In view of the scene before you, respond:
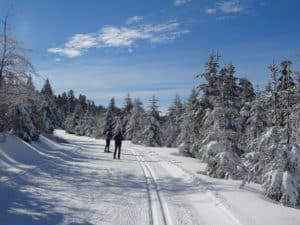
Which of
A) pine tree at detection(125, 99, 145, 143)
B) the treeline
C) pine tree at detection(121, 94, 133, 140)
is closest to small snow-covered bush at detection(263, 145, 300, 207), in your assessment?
the treeline

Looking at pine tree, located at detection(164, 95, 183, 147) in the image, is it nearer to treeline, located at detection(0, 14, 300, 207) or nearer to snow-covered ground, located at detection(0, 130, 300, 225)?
treeline, located at detection(0, 14, 300, 207)

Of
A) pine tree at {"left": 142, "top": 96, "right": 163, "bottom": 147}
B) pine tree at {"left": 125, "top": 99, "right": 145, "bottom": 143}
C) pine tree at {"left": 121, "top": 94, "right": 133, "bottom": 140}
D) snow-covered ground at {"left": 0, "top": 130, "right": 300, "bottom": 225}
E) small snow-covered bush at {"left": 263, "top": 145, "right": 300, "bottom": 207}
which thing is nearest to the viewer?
snow-covered ground at {"left": 0, "top": 130, "right": 300, "bottom": 225}

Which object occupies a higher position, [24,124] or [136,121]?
[136,121]

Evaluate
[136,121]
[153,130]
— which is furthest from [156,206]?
[136,121]

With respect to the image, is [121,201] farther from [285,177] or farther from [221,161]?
[221,161]

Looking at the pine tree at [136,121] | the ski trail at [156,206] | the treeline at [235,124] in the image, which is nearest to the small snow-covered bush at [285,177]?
the treeline at [235,124]

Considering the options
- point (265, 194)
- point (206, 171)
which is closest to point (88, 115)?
point (206, 171)

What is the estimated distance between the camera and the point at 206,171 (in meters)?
19.2

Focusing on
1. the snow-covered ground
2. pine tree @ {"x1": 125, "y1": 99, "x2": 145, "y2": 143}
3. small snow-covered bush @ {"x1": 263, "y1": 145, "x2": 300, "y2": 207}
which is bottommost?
the snow-covered ground

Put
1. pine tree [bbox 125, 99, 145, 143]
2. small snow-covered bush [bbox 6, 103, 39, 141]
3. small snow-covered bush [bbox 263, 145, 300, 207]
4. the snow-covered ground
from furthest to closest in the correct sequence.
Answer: pine tree [bbox 125, 99, 145, 143] → small snow-covered bush [bbox 6, 103, 39, 141] → small snow-covered bush [bbox 263, 145, 300, 207] → the snow-covered ground

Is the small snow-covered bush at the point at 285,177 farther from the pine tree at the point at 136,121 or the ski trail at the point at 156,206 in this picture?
the pine tree at the point at 136,121

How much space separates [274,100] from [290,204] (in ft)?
14.4

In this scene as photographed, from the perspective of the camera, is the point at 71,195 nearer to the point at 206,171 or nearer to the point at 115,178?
the point at 115,178

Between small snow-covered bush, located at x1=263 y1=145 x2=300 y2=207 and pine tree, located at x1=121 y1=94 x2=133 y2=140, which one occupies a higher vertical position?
pine tree, located at x1=121 y1=94 x2=133 y2=140
